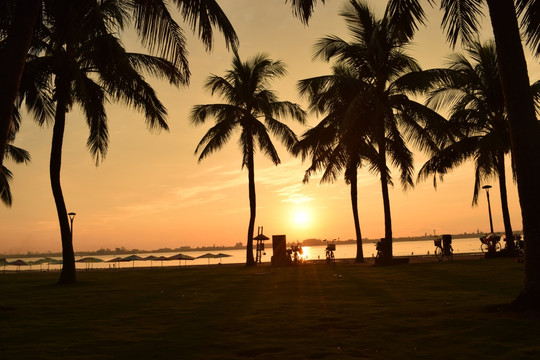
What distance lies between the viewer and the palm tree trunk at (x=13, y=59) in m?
6.49

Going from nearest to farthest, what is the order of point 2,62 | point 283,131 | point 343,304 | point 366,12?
Answer: point 2,62 < point 343,304 < point 366,12 < point 283,131

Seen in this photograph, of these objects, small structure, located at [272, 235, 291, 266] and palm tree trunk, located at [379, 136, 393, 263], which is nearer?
palm tree trunk, located at [379, 136, 393, 263]

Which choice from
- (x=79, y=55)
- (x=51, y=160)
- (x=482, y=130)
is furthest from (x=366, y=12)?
(x=51, y=160)

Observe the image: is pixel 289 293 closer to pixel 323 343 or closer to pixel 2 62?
pixel 323 343

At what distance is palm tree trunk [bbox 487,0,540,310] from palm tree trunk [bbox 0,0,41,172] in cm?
754

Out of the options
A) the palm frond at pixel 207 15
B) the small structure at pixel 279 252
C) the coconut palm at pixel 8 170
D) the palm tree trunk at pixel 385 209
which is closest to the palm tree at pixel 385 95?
the palm tree trunk at pixel 385 209

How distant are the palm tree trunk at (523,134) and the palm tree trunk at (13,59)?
7.54 m

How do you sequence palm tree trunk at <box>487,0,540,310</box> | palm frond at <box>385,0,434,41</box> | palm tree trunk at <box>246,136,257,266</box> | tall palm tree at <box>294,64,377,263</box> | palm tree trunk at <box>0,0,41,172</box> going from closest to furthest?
palm tree trunk at <box>0,0,41,172</box>
palm tree trunk at <box>487,0,540,310</box>
palm frond at <box>385,0,434,41</box>
tall palm tree at <box>294,64,377,263</box>
palm tree trunk at <box>246,136,257,266</box>

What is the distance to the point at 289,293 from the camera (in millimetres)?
12102

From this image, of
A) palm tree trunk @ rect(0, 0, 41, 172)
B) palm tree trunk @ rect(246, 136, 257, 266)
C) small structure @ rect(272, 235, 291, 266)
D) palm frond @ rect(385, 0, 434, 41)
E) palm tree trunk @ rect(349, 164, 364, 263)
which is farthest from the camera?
palm tree trunk @ rect(246, 136, 257, 266)

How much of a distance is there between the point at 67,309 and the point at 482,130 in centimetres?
2258

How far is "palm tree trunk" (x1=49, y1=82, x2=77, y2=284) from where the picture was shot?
17.7 metres

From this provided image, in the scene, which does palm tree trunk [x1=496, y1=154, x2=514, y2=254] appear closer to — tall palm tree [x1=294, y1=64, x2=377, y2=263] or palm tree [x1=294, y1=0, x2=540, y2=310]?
tall palm tree [x1=294, y1=64, x2=377, y2=263]

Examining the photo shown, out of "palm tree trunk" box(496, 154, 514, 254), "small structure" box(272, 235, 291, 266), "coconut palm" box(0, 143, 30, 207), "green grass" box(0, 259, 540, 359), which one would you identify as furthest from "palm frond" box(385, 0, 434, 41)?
"coconut palm" box(0, 143, 30, 207)
